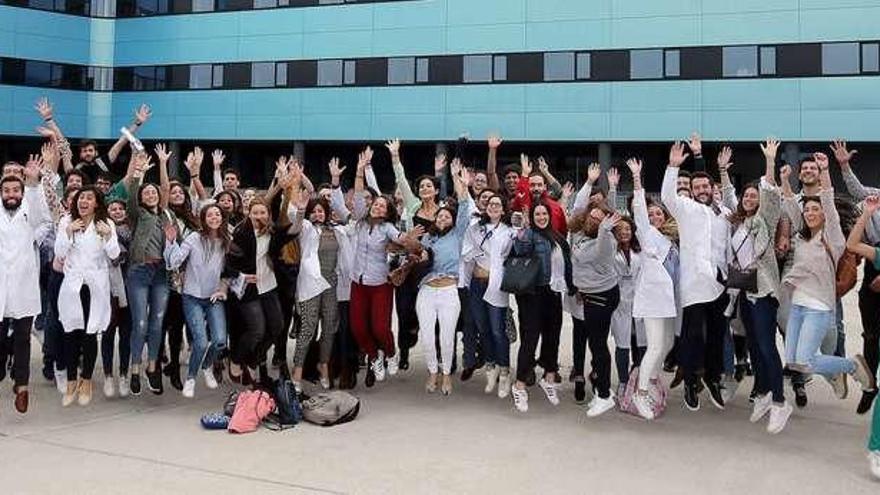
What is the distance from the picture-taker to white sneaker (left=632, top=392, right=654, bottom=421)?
6574 millimetres

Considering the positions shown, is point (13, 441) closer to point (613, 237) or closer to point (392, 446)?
point (392, 446)

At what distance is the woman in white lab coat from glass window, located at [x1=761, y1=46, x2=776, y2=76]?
30.8 meters

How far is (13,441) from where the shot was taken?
5676mm

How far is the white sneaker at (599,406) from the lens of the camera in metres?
6.62

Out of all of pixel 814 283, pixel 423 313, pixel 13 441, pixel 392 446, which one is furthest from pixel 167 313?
pixel 814 283

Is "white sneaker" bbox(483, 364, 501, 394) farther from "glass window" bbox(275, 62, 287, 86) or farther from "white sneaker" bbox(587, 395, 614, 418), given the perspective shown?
"glass window" bbox(275, 62, 287, 86)

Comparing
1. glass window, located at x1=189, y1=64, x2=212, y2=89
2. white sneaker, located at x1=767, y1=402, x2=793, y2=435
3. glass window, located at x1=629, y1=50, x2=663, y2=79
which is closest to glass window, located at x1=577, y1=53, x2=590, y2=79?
glass window, located at x1=629, y1=50, x2=663, y2=79

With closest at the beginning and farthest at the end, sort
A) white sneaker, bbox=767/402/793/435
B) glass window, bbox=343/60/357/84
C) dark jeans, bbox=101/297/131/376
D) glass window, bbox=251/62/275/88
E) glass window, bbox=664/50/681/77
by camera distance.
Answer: white sneaker, bbox=767/402/793/435 → dark jeans, bbox=101/297/131/376 → glass window, bbox=664/50/681/77 → glass window, bbox=343/60/357/84 → glass window, bbox=251/62/275/88

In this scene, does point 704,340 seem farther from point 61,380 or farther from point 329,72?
point 329,72

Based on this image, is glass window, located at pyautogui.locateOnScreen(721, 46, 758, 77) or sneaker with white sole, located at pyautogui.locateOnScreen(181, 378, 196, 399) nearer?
sneaker with white sole, located at pyautogui.locateOnScreen(181, 378, 196, 399)

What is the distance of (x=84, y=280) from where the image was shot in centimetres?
660

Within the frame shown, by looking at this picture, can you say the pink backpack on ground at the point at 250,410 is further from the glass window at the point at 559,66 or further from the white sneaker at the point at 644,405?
the glass window at the point at 559,66

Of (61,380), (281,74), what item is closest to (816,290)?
(61,380)

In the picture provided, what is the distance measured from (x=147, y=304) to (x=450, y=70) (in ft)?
98.5
